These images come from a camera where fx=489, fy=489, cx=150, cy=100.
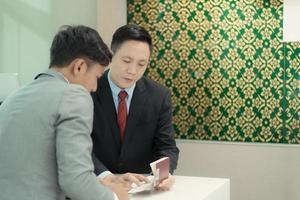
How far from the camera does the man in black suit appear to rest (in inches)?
99.3

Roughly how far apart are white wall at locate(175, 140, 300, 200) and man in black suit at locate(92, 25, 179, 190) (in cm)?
177

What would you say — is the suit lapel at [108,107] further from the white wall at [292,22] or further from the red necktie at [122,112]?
the white wall at [292,22]

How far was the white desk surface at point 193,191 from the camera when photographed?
6.67 ft

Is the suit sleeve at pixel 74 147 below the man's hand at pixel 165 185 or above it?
above

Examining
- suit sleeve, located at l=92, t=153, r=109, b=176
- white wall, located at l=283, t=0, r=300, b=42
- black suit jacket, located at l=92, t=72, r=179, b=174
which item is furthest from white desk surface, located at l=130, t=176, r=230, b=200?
white wall, located at l=283, t=0, r=300, b=42

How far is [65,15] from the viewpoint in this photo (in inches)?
174

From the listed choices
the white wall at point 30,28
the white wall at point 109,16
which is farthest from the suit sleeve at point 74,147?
the white wall at point 109,16

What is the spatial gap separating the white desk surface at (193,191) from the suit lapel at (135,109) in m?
0.34

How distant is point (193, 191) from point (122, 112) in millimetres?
636

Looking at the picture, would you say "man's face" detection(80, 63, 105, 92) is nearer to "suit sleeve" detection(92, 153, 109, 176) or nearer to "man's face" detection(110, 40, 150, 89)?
"suit sleeve" detection(92, 153, 109, 176)

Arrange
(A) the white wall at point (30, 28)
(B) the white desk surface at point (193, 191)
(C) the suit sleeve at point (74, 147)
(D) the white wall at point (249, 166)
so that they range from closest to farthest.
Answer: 1. (C) the suit sleeve at point (74, 147)
2. (B) the white desk surface at point (193, 191)
3. (D) the white wall at point (249, 166)
4. (A) the white wall at point (30, 28)

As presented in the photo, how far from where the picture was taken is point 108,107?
2.54 meters

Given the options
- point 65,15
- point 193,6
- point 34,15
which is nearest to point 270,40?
point 193,6

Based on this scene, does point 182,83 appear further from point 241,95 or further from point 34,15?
point 34,15
